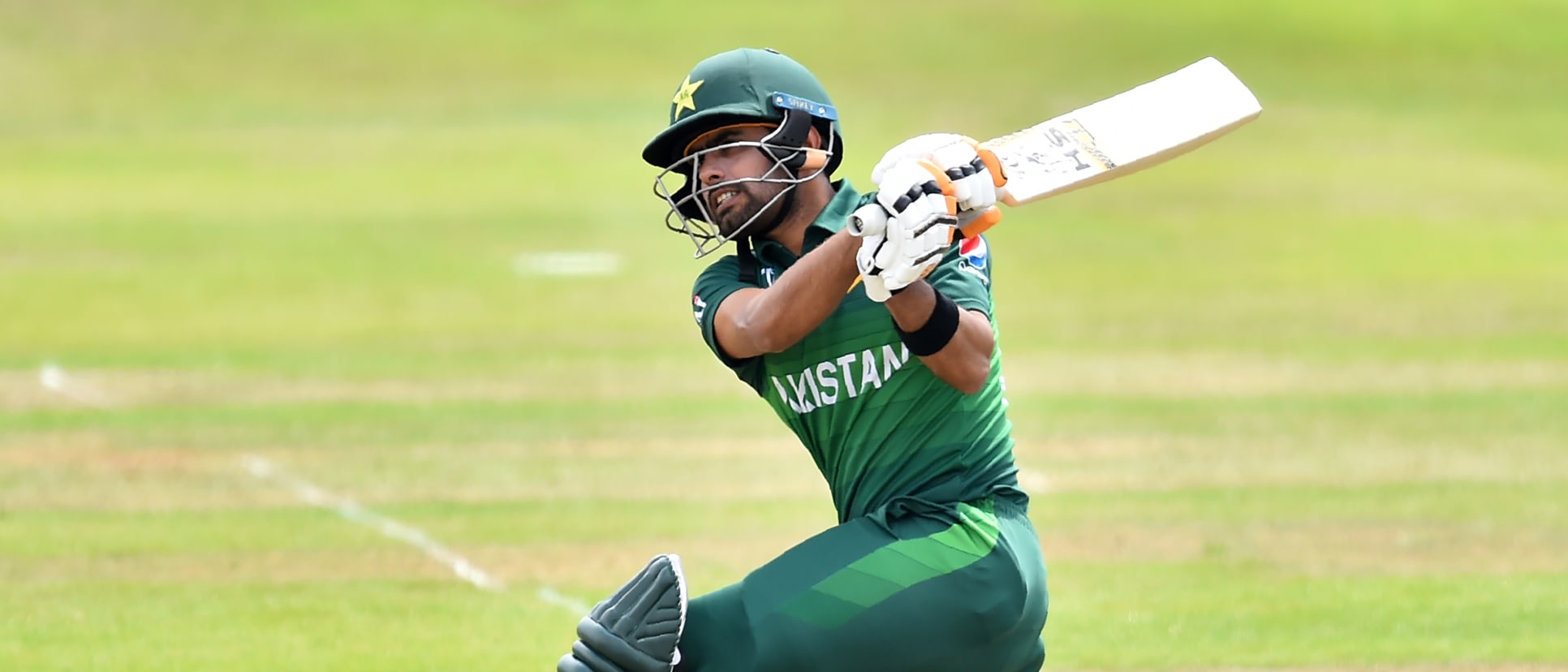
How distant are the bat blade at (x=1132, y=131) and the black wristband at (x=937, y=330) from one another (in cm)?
36

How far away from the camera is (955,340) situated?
14.7 ft

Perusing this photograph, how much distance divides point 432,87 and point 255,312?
17515mm

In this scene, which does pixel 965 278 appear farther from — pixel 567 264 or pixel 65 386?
pixel 567 264

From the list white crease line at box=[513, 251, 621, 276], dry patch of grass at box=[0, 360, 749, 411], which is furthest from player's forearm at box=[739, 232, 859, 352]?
white crease line at box=[513, 251, 621, 276]

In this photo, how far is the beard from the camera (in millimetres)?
4906

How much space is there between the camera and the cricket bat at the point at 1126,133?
4.62 meters

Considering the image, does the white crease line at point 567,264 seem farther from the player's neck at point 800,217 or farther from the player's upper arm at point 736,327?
the player's upper arm at point 736,327

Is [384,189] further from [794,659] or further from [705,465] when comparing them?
[794,659]

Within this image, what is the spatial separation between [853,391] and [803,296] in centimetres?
35

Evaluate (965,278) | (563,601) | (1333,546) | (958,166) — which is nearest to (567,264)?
(1333,546)

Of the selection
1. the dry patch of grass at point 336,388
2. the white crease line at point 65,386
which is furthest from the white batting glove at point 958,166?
the white crease line at point 65,386

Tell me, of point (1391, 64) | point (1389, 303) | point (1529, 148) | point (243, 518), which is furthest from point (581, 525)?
point (1391, 64)

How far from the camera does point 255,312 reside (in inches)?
811

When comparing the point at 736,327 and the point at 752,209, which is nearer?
the point at 736,327
